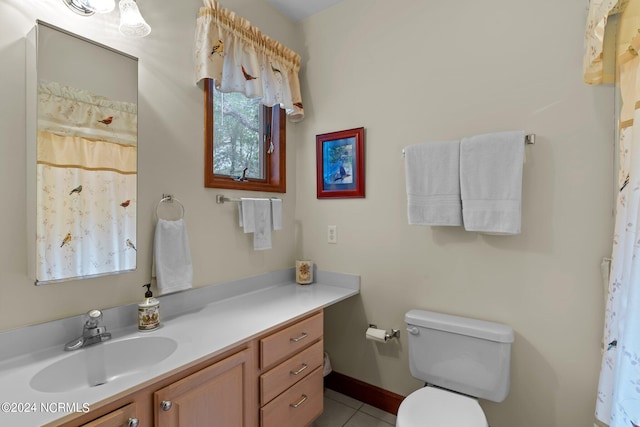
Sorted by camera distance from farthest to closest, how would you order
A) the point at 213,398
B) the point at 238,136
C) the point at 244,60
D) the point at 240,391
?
Result: the point at 238,136, the point at 244,60, the point at 240,391, the point at 213,398

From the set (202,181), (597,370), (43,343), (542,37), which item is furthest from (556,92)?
(43,343)

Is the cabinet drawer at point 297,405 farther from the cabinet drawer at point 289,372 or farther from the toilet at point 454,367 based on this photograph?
the toilet at point 454,367

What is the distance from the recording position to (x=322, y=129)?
2.15 meters

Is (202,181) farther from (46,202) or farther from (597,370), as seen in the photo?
(597,370)

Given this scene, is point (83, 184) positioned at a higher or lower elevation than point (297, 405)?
higher

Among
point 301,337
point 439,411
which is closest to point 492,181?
point 439,411

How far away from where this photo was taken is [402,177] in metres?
1.83

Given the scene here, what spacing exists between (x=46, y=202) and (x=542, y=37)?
220 centimetres

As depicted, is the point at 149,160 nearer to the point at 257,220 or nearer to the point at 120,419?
the point at 257,220

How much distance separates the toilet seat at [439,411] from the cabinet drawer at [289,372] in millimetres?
482

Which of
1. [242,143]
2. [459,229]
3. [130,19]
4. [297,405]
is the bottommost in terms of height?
[297,405]

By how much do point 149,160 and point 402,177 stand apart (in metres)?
1.35

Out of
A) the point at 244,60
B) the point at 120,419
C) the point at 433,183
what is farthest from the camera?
the point at 244,60

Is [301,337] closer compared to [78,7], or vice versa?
[78,7]
